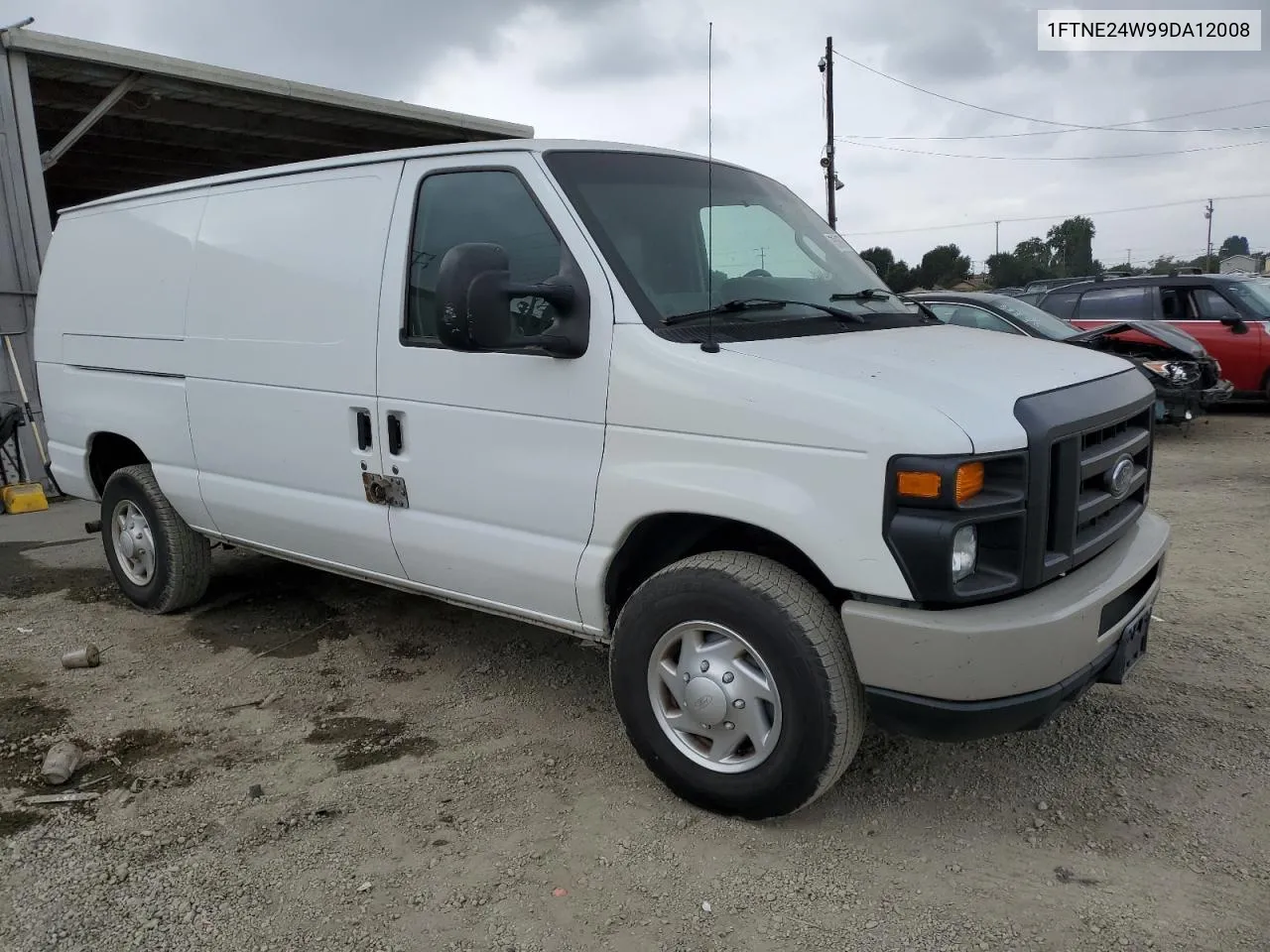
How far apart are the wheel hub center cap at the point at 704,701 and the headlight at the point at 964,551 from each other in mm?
809

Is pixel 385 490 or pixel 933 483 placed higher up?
pixel 933 483

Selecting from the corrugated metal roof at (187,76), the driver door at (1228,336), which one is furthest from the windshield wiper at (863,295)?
the driver door at (1228,336)

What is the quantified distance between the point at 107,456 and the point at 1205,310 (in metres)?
11.8

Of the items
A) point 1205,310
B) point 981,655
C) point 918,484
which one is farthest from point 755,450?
point 1205,310

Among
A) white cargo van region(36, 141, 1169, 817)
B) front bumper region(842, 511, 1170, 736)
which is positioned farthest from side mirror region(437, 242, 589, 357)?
front bumper region(842, 511, 1170, 736)

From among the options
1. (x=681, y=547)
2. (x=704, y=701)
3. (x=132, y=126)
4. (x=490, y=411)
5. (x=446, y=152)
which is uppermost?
(x=132, y=126)

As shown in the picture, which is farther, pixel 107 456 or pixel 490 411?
pixel 107 456

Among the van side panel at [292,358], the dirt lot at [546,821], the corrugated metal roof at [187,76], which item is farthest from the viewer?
the corrugated metal roof at [187,76]

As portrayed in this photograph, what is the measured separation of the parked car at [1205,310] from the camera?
11.3 metres

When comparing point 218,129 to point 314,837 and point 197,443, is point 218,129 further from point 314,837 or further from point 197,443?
point 314,837

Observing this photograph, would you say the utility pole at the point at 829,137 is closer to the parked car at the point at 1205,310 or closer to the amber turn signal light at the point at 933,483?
the parked car at the point at 1205,310

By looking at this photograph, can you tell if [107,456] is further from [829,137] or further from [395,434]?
[829,137]

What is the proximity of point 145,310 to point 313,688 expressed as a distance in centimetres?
204

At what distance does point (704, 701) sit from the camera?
9.68 ft
